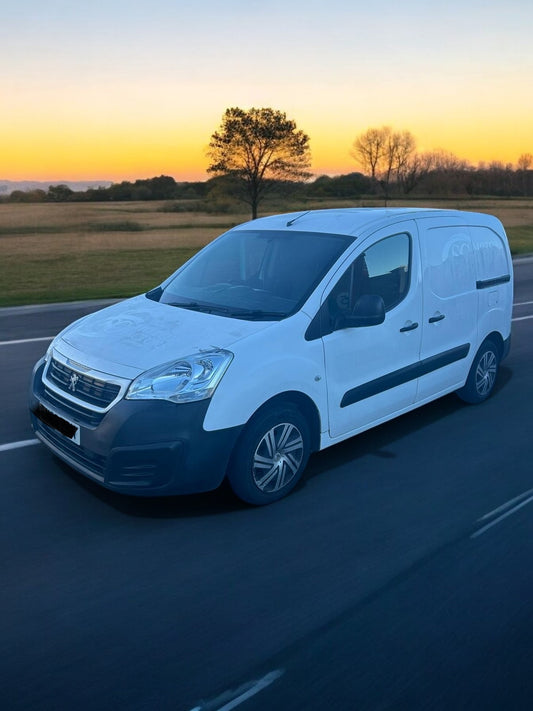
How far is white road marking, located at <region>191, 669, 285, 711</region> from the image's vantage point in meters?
2.60

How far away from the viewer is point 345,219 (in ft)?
17.2

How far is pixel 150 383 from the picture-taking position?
3902 millimetres

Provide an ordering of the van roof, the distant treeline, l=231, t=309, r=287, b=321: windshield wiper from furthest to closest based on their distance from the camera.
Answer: the distant treeline
the van roof
l=231, t=309, r=287, b=321: windshield wiper

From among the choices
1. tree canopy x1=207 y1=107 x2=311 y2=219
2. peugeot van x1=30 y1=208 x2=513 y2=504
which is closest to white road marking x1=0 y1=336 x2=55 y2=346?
peugeot van x1=30 y1=208 x2=513 y2=504

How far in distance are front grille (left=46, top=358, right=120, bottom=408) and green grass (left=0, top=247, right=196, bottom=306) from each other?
8331 mm

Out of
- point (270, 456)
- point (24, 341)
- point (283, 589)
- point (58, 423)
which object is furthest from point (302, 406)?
point (24, 341)

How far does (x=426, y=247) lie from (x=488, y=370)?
1.62 metres

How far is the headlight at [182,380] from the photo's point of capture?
3.89m

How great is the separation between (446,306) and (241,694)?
12.1 ft

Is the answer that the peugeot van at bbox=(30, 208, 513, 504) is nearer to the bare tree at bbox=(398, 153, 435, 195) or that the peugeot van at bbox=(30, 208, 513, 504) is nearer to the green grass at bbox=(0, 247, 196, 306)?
the green grass at bbox=(0, 247, 196, 306)

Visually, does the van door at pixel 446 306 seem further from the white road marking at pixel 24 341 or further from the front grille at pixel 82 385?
the white road marking at pixel 24 341

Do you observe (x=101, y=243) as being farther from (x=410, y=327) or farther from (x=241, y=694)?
(x=241, y=694)

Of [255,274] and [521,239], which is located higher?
[255,274]

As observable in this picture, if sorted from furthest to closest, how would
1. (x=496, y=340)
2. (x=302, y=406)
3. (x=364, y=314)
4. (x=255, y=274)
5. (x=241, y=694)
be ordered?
(x=496, y=340) → (x=255, y=274) → (x=364, y=314) → (x=302, y=406) → (x=241, y=694)
